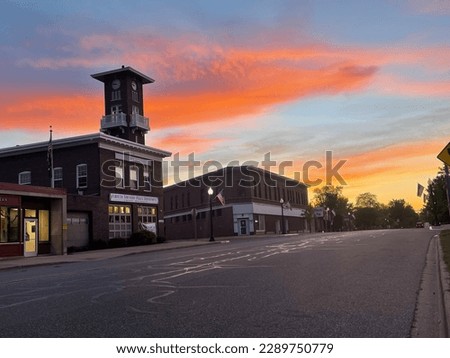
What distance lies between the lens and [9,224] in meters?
29.0

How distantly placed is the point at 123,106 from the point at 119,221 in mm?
13398

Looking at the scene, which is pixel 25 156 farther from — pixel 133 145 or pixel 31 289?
pixel 31 289

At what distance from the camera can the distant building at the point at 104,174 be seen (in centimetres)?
3888

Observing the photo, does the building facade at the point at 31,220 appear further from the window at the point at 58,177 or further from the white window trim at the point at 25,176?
the white window trim at the point at 25,176

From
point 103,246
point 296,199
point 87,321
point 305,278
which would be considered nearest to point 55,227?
point 103,246

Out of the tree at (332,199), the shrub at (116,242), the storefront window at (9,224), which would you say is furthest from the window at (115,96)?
the tree at (332,199)

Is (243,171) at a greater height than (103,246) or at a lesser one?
greater

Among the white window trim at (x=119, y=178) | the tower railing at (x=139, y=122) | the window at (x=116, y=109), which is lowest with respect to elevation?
the white window trim at (x=119, y=178)

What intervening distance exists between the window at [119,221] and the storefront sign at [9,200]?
12279 mm

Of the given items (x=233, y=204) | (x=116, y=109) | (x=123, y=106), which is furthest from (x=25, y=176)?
(x=233, y=204)

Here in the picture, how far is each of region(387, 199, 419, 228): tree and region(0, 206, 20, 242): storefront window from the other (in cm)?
15015

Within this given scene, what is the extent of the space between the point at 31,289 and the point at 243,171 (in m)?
64.2

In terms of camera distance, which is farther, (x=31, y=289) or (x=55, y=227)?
(x=55, y=227)
